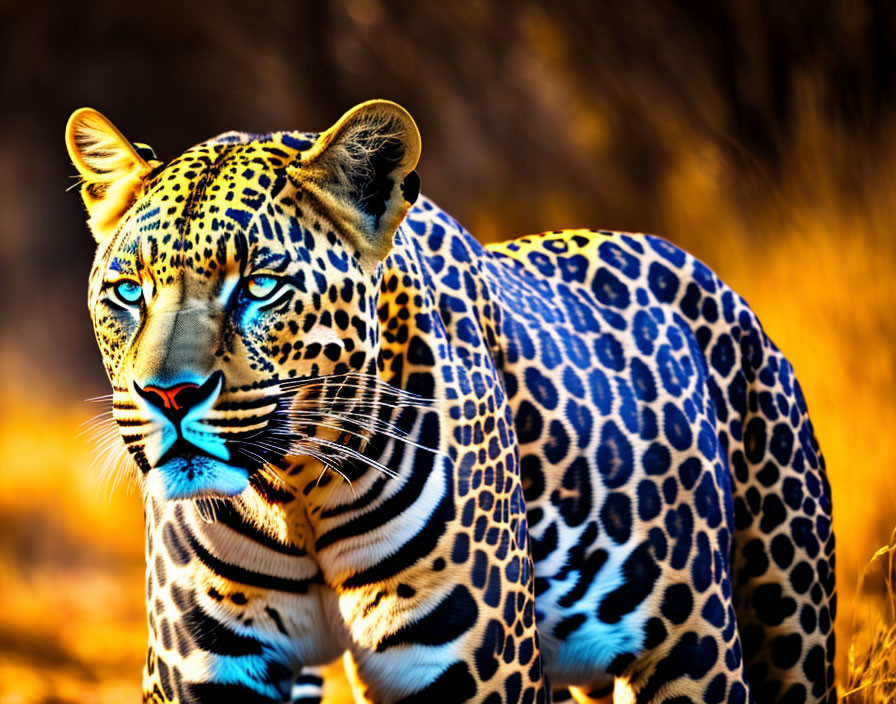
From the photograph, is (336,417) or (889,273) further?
(889,273)

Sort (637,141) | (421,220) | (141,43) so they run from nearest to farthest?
(421,220), (637,141), (141,43)

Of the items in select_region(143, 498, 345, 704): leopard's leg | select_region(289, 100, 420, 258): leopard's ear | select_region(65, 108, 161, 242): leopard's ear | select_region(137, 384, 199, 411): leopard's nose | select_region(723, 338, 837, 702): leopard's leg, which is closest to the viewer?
select_region(137, 384, 199, 411): leopard's nose

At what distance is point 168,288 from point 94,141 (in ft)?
2.15

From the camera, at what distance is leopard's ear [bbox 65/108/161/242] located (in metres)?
3.28

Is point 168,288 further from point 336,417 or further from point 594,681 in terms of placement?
point 594,681

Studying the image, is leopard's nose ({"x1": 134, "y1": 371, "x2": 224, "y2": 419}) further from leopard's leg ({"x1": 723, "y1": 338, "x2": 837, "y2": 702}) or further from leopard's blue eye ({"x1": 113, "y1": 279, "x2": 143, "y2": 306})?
leopard's leg ({"x1": 723, "y1": 338, "x2": 837, "y2": 702})

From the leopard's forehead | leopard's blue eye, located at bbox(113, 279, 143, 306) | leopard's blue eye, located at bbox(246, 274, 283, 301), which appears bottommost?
leopard's blue eye, located at bbox(113, 279, 143, 306)

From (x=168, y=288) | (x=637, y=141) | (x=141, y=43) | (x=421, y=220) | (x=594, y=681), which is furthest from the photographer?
(x=141, y=43)

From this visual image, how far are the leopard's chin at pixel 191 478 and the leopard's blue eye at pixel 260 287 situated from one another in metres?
0.40

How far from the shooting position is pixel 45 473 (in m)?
9.16

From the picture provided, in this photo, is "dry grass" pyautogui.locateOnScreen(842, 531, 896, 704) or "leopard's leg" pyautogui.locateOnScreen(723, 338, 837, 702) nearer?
"leopard's leg" pyautogui.locateOnScreen(723, 338, 837, 702)

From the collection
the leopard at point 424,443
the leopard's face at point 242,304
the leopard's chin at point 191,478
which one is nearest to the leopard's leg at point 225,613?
the leopard at point 424,443

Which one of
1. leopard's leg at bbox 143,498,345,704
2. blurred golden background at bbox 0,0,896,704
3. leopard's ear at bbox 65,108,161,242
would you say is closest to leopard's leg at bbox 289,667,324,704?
leopard's leg at bbox 143,498,345,704

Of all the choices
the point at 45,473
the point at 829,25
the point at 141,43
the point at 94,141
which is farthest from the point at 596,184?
the point at 94,141
